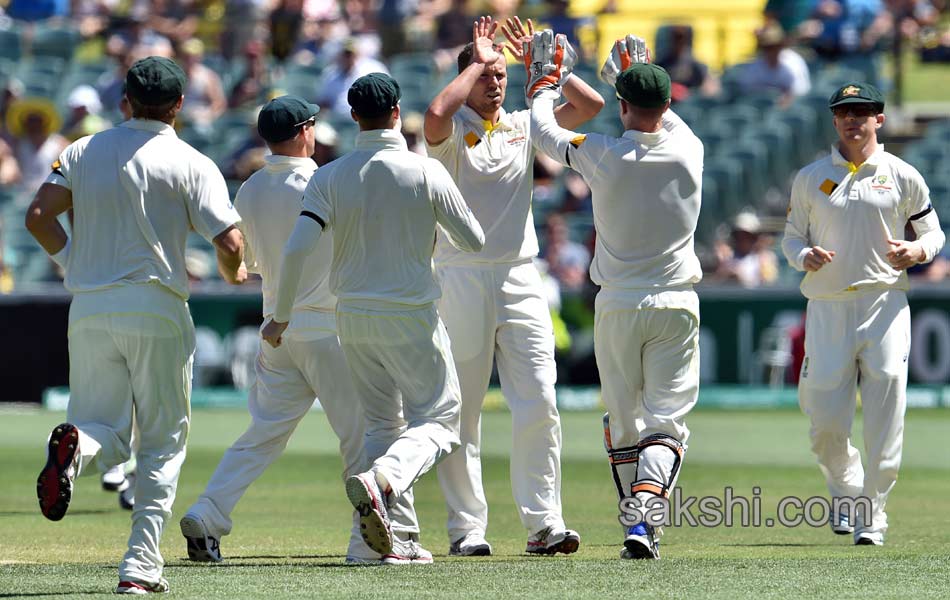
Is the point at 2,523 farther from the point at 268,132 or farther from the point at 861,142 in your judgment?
the point at 861,142

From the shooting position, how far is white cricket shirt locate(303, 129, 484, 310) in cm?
762

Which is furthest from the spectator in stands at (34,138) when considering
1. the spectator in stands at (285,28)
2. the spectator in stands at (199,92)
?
the spectator in stands at (285,28)

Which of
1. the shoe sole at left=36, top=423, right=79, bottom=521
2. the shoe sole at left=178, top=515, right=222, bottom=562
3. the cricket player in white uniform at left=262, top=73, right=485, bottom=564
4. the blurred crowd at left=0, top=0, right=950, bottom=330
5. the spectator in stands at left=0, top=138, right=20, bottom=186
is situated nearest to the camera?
the shoe sole at left=36, top=423, right=79, bottom=521

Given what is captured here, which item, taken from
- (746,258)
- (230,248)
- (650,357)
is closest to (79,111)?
(746,258)

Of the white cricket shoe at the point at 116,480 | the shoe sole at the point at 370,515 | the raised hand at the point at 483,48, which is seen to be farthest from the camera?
the white cricket shoe at the point at 116,480

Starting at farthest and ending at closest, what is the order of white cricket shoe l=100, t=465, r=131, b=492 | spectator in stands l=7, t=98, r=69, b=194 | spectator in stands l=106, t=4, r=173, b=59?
spectator in stands l=106, t=4, r=173, b=59 < spectator in stands l=7, t=98, r=69, b=194 < white cricket shoe l=100, t=465, r=131, b=492

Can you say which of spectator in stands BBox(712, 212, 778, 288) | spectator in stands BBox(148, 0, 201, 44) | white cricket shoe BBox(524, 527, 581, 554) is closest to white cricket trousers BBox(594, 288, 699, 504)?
white cricket shoe BBox(524, 527, 581, 554)

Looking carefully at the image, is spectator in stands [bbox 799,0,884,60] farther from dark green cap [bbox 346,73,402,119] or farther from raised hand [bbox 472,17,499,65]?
dark green cap [bbox 346,73,402,119]

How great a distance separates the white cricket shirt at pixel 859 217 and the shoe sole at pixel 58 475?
4287 mm

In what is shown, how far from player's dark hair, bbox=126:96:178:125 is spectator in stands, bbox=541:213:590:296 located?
1236 centimetres

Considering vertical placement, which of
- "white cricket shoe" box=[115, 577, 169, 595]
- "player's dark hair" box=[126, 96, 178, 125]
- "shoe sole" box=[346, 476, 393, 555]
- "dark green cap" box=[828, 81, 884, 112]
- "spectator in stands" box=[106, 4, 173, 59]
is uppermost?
"spectator in stands" box=[106, 4, 173, 59]

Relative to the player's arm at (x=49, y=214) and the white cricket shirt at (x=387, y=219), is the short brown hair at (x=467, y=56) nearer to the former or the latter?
the white cricket shirt at (x=387, y=219)

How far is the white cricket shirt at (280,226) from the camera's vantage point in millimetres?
8258

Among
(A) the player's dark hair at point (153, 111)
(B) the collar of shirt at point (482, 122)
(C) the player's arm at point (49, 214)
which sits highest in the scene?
(A) the player's dark hair at point (153, 111)
